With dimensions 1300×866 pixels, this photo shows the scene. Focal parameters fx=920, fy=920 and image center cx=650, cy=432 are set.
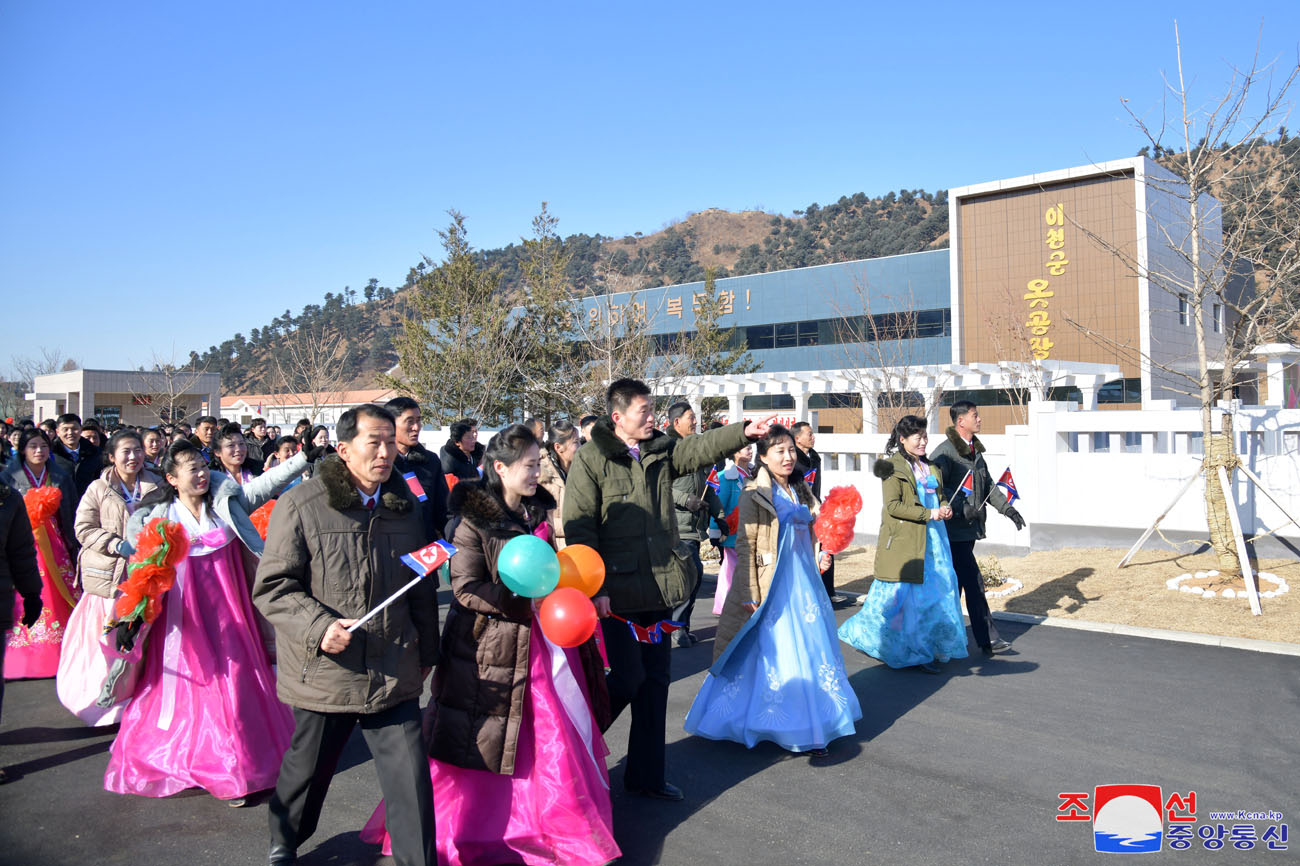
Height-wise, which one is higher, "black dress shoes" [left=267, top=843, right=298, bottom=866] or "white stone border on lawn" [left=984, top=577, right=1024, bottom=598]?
"black dress shoes" [left=267, top=843, right=298, bottom=866]

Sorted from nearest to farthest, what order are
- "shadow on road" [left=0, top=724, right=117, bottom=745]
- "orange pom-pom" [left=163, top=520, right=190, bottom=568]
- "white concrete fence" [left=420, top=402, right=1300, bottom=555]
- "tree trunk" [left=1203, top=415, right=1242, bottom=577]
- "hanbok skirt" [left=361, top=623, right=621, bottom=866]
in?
"hanbok skirt" [left=361, top=623, right=621, bottom=866] < "orange pom-pom" [left=163, top=520, right=190, bottom=568] < "shadow on road" [left=0, top=724, right=117, bottom=745] < "tree trunk" [left=1203, top=415, right=1242, bottom=577] < "white concrete fence" [left=420, top=402, right=1300, bottom=555]

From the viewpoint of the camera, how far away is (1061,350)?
33656mm

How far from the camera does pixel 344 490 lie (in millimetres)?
3416

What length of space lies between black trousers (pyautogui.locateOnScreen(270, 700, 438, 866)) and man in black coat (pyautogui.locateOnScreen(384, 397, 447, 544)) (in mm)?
2640

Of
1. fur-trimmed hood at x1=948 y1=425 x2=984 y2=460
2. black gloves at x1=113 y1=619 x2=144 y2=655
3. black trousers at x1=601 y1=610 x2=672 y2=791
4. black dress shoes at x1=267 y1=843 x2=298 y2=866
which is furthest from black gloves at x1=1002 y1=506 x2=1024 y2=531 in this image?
black gloves at x1=113 y1=619 x2=144 y2=655

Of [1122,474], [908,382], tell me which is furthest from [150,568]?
[908,382]

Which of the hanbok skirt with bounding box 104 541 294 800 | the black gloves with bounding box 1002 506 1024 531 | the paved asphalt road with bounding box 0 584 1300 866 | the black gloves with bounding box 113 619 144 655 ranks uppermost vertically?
the black gloves with bounding box 1002 506 1024 531

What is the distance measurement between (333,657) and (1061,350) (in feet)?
113

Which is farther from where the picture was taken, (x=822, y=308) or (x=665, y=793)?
(x=822, y=308)

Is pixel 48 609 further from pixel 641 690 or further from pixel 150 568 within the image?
pixel 641 690

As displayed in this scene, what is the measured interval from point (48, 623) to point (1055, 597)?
29.5 feet

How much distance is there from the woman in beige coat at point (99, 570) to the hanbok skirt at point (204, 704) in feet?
2.36

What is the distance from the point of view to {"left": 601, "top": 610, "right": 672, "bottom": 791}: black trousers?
4.38m

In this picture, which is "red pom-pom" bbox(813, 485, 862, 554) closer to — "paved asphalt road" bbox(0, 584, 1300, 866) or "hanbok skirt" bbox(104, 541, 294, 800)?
"paved asphalt road" bbox(0, 584, 1300, 866)
